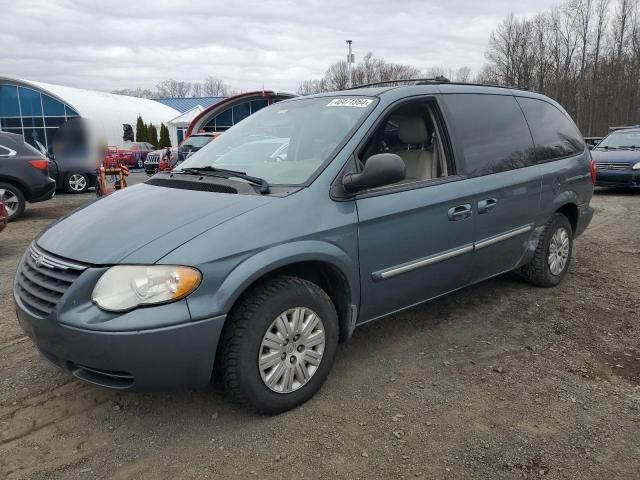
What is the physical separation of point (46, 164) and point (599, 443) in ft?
32.9

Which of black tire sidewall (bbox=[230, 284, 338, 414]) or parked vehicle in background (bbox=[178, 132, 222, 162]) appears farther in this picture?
parked vehicle in background (bbox=[178, 132, 222, 162])

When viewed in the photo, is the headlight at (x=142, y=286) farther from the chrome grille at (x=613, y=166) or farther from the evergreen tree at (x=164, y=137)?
the evergreen tree at (x=164, y=137)

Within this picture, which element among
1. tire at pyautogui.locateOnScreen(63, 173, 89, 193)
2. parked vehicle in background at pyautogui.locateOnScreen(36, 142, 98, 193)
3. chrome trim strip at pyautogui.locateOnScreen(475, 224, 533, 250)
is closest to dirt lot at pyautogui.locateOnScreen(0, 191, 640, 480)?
chrome trim strip at pyautogui.locateOnScreen(475, 224, 533, 250)

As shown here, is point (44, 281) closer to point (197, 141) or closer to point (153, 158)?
point (197, 141)

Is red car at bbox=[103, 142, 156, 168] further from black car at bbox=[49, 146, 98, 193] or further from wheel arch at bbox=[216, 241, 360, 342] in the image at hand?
wheel arch at bbox=[216, 241, 360, 342]

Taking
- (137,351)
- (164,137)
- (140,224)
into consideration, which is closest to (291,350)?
(137,351)

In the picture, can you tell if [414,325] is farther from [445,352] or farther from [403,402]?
[403,402]

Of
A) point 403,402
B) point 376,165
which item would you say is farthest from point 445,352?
point 376,165

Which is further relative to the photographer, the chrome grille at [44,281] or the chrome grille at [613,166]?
the chrome grille at [613,166]

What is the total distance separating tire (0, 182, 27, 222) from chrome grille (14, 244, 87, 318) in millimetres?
7709

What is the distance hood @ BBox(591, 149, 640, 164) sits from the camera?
442 inches

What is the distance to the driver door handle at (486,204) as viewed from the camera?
3719mm

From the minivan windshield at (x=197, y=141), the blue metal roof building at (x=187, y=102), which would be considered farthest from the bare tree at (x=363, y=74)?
the minivan windshield at (x=197, y=141)

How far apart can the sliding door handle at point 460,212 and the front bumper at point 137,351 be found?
1.82m
